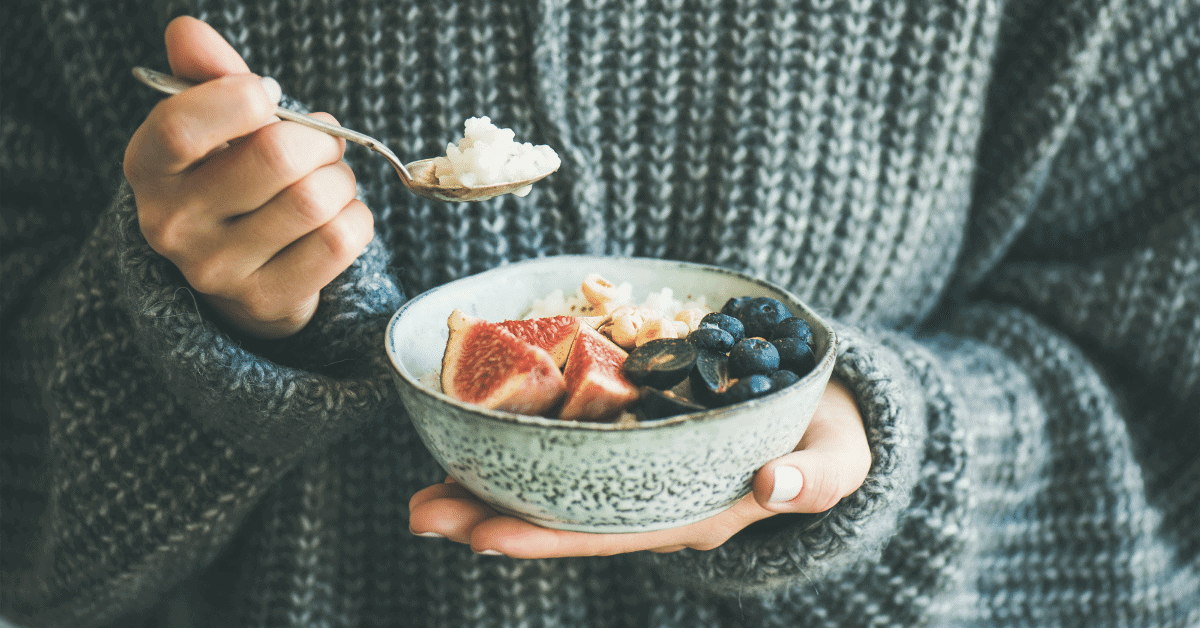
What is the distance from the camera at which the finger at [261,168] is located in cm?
→ 49

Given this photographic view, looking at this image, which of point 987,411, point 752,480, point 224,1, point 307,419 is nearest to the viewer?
point 752,480

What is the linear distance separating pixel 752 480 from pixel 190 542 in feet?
2.27

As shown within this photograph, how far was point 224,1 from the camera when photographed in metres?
0.79

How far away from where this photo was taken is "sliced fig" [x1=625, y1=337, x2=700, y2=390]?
0.52 meters

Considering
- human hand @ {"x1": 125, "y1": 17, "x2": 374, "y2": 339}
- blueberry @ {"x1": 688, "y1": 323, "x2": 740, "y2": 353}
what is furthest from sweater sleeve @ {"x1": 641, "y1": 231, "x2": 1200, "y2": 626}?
human hand @ {"x1": 125, "y1": 17, "x2": 374, "y2": 339}

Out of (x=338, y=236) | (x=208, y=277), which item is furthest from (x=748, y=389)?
(x=208, y=277)

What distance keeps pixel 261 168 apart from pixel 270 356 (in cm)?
28

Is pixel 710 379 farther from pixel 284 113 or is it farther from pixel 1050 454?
pixel 1050 454

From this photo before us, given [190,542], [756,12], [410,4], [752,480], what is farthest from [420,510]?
[756,12]

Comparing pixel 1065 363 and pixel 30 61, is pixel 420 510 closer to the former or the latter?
pixel 30 61

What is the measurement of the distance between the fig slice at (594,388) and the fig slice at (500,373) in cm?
2

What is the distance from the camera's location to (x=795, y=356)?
1.84ft

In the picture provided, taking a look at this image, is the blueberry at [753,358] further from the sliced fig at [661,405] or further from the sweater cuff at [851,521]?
the sweater cuff at [851,521]

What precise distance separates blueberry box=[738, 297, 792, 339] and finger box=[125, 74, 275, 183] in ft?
1.43
